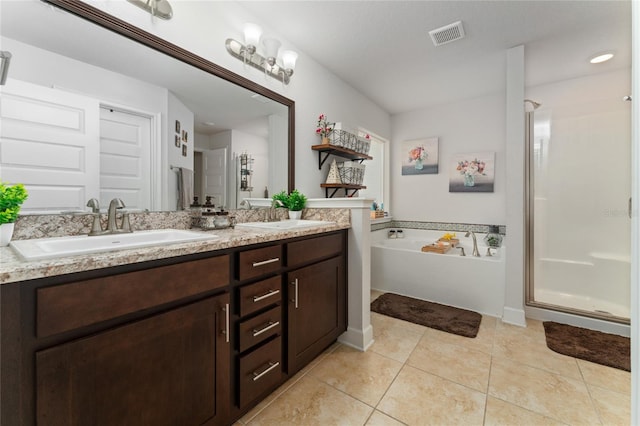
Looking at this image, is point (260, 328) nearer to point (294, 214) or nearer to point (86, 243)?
point (86, 243)

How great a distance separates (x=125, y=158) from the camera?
1332 mm

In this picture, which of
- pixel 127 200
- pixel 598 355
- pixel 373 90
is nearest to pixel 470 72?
pixel 373 90

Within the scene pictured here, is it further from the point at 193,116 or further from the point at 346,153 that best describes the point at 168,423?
the point at 346,153

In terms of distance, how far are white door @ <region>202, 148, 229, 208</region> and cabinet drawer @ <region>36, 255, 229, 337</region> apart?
2.50 feet

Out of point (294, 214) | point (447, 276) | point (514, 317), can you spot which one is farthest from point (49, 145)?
point (514, 317)

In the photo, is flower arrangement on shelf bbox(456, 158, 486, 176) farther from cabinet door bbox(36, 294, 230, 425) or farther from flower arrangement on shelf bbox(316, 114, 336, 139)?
cabinet door bbox(36, 294, 230, 425)

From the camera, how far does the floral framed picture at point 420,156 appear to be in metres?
3.75

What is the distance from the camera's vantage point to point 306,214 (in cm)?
224

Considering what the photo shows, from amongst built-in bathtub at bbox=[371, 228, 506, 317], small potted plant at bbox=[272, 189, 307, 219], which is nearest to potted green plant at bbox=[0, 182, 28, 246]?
small potted plant at bbox=[272, 189, 307, 219]

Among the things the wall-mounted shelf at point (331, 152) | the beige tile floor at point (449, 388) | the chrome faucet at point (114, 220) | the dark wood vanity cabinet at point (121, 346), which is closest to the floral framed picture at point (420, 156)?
the wall-mounted shelf at point (331, 152)

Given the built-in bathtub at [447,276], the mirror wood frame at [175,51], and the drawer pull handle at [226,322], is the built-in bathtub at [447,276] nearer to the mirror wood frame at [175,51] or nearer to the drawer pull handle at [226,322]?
the mirror wood frame at [175,51]

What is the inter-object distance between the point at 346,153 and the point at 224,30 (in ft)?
4.91

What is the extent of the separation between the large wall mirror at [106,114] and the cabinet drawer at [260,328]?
79 cm

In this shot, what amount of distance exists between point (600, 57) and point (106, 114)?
12.6 feet
